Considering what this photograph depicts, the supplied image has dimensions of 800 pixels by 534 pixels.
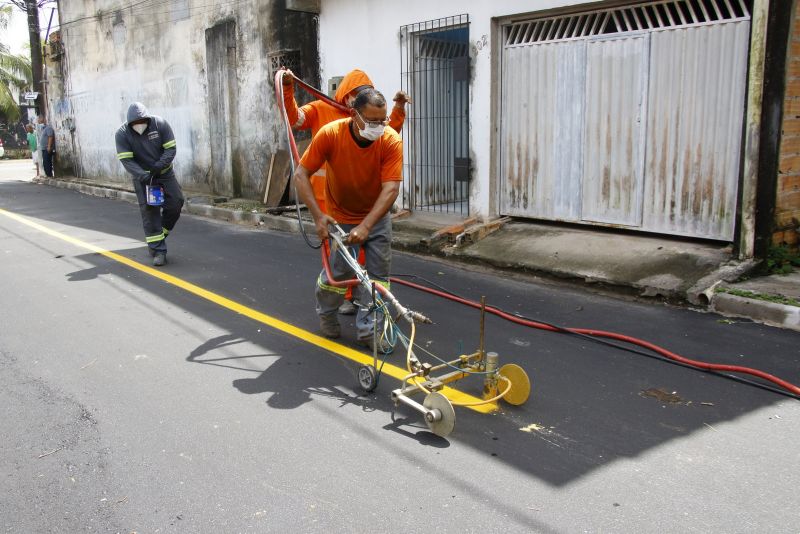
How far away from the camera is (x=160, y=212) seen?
843cm

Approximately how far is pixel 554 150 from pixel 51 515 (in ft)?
22.2

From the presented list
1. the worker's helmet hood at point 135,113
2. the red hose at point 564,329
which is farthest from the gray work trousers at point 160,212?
the red hose at point 564,329

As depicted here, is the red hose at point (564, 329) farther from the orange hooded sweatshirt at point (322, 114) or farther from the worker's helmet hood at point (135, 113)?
the worker's helmet hood at point (135, 113)

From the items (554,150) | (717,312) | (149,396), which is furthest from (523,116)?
(149,396)

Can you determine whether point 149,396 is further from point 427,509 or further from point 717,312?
point 717,312

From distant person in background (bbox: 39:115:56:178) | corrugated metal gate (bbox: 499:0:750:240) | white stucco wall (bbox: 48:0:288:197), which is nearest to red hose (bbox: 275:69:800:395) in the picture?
corrugated metal gate (bbox: 499:0:750:240)

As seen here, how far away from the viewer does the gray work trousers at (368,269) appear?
503 cm

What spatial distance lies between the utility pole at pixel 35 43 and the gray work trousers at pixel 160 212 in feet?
52.6

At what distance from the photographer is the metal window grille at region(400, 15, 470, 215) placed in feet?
33.2

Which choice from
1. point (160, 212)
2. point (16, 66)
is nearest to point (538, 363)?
point (160, 212)

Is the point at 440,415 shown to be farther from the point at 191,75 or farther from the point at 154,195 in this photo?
the point at 191,75

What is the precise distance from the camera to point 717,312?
237 inches

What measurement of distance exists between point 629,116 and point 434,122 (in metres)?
3.37

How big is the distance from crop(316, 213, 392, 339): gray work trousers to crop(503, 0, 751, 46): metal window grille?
4.15 metres
